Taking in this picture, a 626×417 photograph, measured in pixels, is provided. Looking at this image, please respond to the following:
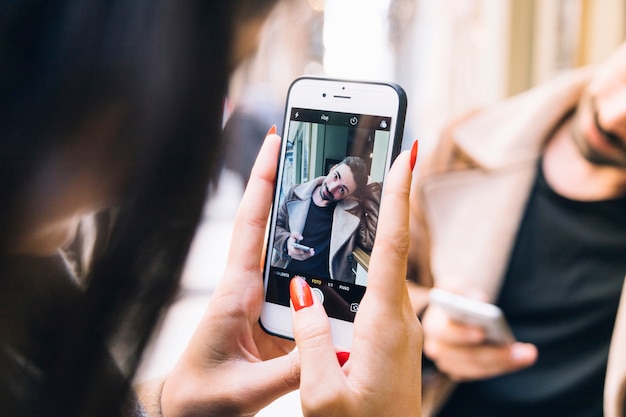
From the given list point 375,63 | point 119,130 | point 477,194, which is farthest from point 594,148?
point 119,130

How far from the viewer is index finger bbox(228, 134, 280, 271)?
1.44ft

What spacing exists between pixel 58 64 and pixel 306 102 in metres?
0.22

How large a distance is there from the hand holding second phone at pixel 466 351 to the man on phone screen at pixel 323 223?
0.66 feet

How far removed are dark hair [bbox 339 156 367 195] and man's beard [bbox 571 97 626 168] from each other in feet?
0.85

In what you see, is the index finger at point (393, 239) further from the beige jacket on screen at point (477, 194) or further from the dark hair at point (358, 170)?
the beige jacket on screen at point (477, 194)

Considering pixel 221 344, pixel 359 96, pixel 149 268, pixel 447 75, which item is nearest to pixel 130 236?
pixel 149 268

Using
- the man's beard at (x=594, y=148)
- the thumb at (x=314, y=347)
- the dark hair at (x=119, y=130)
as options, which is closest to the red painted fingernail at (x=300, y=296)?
the thumb at (x=314, y=347)

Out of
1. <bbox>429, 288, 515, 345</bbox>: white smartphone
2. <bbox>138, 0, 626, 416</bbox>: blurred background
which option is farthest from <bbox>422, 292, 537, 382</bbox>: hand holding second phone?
<bbox>138, 0, 626, 416</bbox>: blurred background

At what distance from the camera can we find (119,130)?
49 cm

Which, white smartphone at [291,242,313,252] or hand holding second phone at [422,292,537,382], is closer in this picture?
white smartphone at [291,242,313,252]

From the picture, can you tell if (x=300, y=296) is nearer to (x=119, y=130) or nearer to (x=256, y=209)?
(x=256, y=209)

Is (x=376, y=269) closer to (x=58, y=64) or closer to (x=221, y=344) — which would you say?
(x=221, y=344)

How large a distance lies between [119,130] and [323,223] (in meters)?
0.21

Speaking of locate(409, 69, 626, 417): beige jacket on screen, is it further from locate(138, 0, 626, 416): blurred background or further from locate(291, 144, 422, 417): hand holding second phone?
locate(291, 144, 422, 417): hand holding second phone
